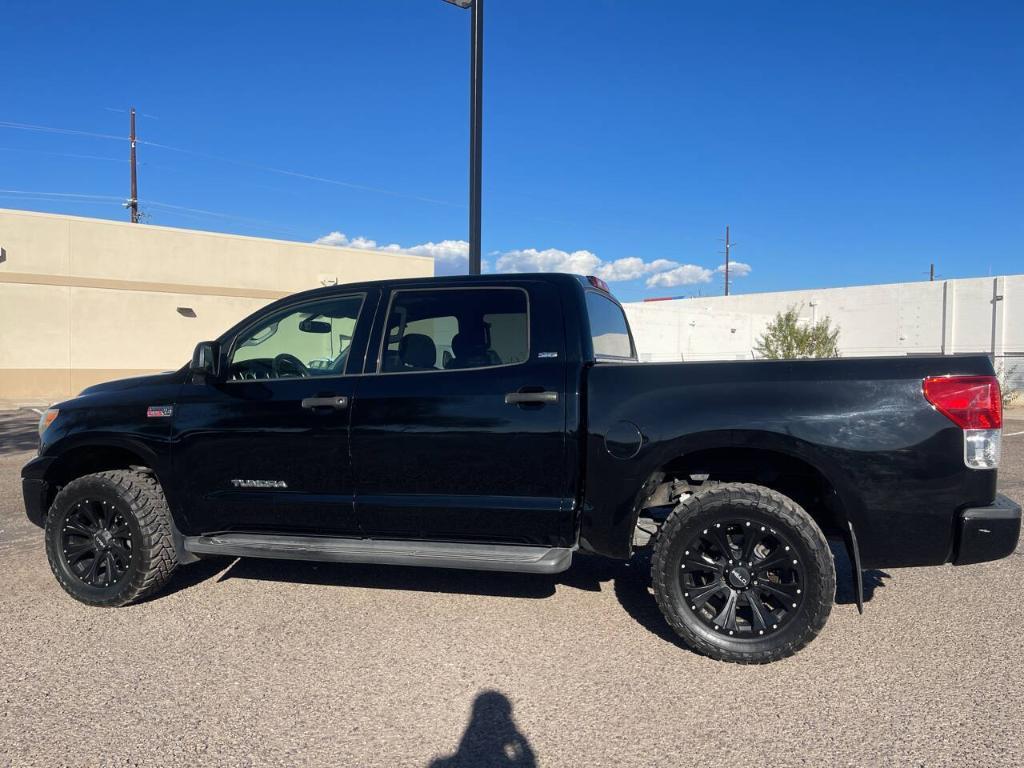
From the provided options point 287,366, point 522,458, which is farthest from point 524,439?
point 287,366

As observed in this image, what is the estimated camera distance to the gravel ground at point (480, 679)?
2.95 metres

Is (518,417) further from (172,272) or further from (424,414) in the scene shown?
(172,272)

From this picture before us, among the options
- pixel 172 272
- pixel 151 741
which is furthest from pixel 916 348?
pixel 151 741

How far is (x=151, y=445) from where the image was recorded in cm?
455

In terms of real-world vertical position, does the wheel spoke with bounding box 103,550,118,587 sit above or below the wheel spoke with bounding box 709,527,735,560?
below

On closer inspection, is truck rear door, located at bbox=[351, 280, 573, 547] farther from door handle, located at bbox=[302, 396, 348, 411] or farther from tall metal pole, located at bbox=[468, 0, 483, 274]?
tall metal pole, located at bbox=[468, 0, 483, 274]

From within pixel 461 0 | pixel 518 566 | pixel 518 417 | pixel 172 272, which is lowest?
pixel 518 566

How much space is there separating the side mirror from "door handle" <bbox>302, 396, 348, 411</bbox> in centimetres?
66

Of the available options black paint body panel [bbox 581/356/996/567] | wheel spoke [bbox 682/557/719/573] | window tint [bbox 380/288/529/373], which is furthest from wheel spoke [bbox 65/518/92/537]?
wheel spoke [bbox 682/557/719/573]

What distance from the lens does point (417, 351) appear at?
4.32 m

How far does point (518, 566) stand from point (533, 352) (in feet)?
3.77

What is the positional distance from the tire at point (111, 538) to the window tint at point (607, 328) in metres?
2.85

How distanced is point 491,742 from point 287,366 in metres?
2.62

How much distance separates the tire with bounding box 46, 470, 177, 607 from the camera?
176 inches
